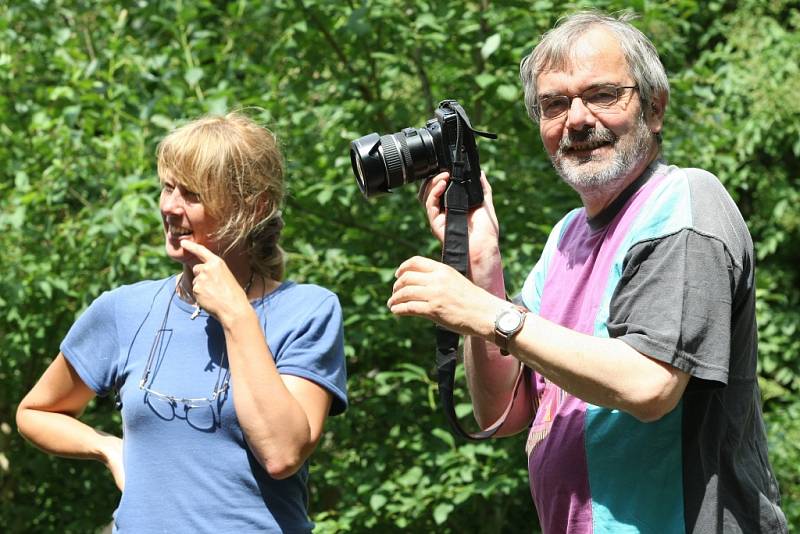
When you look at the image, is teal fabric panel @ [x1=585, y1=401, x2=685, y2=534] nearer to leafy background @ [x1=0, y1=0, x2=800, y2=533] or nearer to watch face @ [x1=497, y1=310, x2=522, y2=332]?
watch face @ [x1=497, y1=310, x2=522, y2=332]

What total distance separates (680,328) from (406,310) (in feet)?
1.56

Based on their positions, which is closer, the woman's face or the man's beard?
the man's beard

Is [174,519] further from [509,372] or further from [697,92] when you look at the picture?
[697,92]

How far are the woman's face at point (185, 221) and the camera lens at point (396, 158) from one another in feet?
1.22

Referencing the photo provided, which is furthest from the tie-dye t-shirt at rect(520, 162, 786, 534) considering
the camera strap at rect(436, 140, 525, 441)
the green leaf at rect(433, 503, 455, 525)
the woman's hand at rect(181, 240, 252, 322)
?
the green leaf at rect(433, 503, 455, 525)

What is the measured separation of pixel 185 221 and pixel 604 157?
3.02ft

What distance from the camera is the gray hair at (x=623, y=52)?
2.02m

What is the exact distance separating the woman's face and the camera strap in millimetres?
543

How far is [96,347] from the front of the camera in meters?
2.35

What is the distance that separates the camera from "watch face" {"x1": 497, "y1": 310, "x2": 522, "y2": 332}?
1.75 m

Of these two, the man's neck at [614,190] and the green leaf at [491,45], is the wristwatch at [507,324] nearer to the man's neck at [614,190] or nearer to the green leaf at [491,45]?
the man's neck at [614,190]

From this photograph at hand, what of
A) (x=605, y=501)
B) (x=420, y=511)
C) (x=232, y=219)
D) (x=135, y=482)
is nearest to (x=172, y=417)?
(x=135, y=482)

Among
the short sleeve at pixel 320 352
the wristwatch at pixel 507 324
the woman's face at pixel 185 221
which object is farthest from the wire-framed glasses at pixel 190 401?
the wristwatch at pixel 507 324

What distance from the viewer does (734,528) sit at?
1.77 metres
